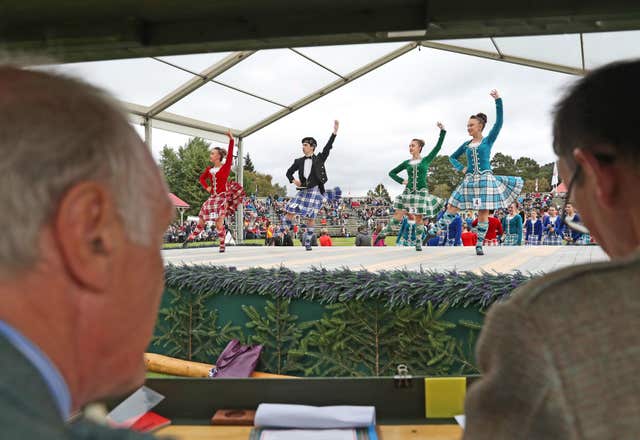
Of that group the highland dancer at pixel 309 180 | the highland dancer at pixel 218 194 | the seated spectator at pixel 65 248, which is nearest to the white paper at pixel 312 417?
the seated spectator at pixel 65 248

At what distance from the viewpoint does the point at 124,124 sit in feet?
1.17

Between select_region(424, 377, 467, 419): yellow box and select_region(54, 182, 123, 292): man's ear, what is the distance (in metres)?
0.89

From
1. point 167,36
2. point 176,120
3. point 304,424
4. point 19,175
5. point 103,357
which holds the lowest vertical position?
point 304,424

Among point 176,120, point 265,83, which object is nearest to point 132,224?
point 265,83

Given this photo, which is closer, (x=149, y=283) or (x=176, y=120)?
(x=149, y=283)

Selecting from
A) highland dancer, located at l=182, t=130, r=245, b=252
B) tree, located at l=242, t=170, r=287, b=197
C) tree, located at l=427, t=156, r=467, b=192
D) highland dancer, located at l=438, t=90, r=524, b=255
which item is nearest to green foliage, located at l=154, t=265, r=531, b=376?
highland dancer, located at l=438, t=90, r=524, b=255

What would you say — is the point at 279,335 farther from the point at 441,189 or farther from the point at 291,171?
the point at 441,189

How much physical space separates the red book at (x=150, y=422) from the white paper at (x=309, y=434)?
0.23 metres

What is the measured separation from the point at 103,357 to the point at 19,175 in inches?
5.0

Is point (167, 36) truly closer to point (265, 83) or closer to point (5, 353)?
point (5, 353)

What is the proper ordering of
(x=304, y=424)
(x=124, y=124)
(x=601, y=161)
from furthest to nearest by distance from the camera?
(x=304, y=424), (x=601, y=161), (x=124, y=124)

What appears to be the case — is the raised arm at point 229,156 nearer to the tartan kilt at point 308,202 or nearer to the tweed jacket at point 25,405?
the tartan kilt at point 308,202

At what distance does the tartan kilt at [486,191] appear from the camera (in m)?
5.43

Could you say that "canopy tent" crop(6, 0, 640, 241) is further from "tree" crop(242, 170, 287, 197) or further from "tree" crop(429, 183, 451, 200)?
"tree" crop(242, 170, 287, 197)
